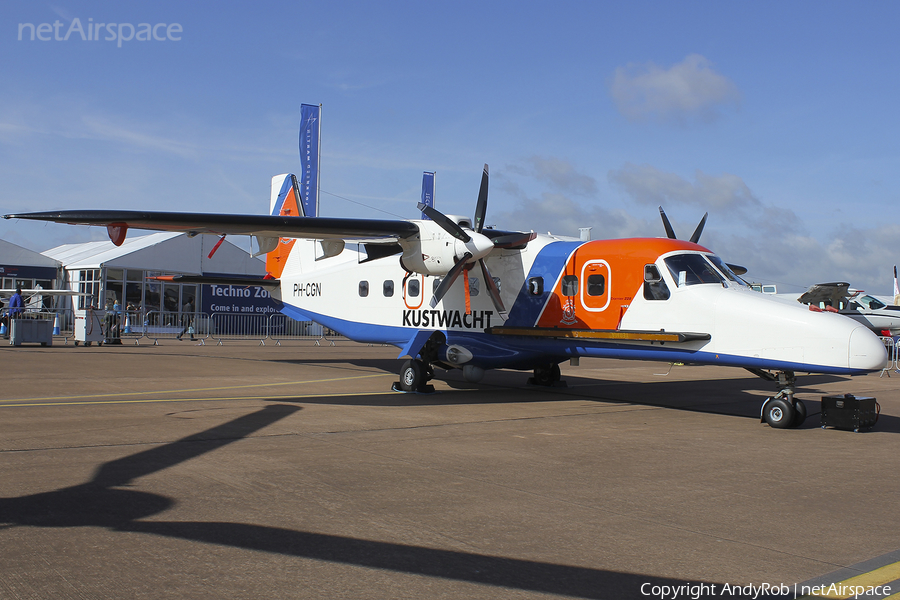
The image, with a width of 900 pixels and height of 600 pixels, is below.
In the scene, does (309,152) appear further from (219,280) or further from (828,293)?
(828,293)

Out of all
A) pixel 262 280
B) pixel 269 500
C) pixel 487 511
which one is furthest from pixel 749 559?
pixel 262 280

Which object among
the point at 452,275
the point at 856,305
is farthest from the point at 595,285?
the point at 856,305

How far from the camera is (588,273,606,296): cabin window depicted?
1239cm

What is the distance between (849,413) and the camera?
393 inches

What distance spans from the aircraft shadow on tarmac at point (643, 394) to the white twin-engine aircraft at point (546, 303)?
2.35 feet

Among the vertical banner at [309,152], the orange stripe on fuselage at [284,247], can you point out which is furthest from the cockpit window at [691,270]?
the vertical banner at [309,152]

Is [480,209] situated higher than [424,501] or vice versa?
[480,209]

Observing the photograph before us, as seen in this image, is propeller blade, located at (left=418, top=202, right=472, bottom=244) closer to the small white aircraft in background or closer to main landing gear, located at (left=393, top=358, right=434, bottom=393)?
main landing gear, located at (left=393, top=358, right=434, bottom=393)

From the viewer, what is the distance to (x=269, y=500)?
538cm

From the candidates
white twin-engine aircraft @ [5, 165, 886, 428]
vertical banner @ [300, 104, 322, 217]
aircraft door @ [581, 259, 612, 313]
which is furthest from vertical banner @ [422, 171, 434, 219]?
aircraft door @ [581, 259, 612, 313]

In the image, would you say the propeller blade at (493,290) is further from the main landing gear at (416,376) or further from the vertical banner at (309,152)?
the vertical banner at (309,152)

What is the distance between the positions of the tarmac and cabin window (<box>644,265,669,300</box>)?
77.9 inches

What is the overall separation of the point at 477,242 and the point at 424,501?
7848 millimetres
